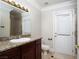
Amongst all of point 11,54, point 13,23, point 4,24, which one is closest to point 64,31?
point 13,23

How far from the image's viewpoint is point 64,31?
4.11m

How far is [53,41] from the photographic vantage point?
4.36 meters

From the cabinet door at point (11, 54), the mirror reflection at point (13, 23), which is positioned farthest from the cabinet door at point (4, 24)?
the cabinet door at point (11, 54)

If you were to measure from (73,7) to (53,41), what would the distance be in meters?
1.71

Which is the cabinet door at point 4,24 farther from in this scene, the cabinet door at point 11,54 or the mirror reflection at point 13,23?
the cabinet door at point 11,54

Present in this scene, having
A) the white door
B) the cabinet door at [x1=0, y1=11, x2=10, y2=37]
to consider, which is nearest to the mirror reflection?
the cabinet door at [x1=0, y1=11, x2=10, y2=37]

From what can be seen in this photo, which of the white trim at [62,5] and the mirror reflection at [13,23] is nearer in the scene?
the mirror reflection at [13,23]

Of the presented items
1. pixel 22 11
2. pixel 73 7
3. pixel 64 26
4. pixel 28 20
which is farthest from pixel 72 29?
pixel 22 11

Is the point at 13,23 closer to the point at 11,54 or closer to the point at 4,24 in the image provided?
the point at 4,24

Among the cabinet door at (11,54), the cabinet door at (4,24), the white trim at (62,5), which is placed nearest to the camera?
the cabinet door at (11,54)

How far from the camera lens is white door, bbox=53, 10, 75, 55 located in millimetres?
3920

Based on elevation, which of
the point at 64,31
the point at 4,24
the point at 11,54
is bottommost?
the point at 11,54

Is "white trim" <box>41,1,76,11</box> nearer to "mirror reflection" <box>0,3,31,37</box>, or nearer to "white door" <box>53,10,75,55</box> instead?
"white door" <box>53,10,75,55</box>

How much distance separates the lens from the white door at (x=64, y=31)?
3.92 metres
